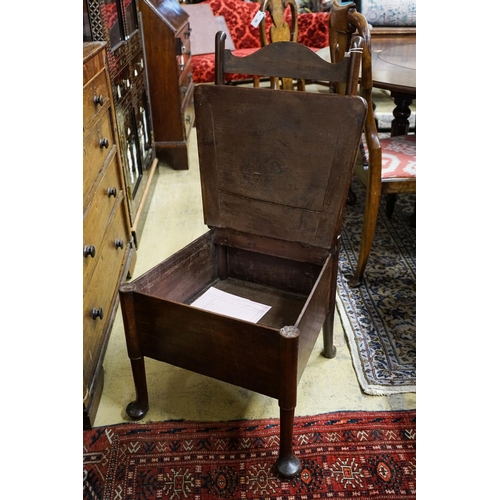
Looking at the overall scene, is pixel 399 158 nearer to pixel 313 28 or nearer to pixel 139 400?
pixel 139 400

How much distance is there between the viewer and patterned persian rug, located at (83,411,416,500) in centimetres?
138

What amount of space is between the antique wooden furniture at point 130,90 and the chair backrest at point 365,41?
3.18ft

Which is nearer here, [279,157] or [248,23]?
[279,157]

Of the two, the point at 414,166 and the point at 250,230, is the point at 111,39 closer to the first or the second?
the point at 250,230

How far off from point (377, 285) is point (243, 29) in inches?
151

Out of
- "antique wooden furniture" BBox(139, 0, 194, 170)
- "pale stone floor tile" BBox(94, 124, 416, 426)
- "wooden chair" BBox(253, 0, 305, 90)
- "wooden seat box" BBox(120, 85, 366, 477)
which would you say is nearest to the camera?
"wooden seat box" BBox(120, 85, 366, 477)

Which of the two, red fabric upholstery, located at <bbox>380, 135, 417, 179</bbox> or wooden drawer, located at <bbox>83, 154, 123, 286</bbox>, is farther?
red fabric upholstery, located at <bbox>380, 135, 417, 179</bbox>

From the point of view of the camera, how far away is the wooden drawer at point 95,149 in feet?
5.22

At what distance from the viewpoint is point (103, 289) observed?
1.80 meters

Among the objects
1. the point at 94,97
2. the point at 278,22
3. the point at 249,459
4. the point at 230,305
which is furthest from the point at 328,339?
the point at 278,22

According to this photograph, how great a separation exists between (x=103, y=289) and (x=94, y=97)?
2.25 feet

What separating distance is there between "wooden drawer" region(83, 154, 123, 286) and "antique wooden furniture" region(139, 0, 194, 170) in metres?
1.30

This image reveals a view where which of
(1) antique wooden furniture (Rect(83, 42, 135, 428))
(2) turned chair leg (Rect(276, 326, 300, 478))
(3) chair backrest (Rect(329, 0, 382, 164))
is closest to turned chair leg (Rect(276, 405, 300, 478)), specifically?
(2) turned chair leg (Rect(276, 326, 300, 478))

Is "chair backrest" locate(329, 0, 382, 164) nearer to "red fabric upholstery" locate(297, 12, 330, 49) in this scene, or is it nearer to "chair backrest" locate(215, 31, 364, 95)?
"chair backrest" locate(215, 31, 364, 95)
